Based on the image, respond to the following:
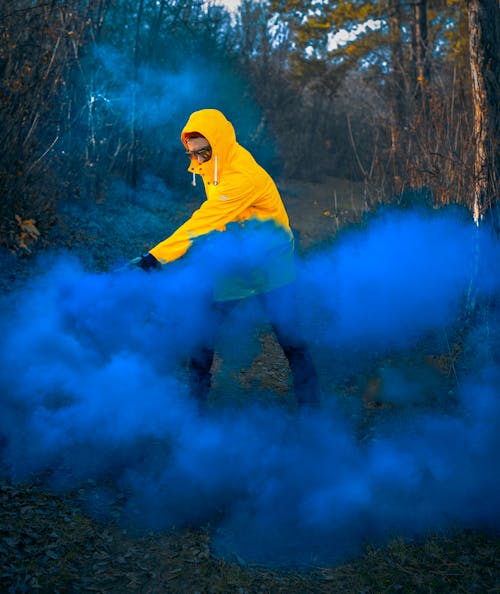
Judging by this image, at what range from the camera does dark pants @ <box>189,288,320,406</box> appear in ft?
12.5

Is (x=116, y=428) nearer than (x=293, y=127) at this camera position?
Yes

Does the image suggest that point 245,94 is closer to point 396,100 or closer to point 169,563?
point 396,100

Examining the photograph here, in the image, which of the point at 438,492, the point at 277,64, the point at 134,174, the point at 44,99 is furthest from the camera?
the point at 277,64

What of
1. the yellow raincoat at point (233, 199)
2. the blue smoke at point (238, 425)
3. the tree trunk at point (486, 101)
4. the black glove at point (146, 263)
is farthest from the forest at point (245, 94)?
the black glove at point (146, 263)

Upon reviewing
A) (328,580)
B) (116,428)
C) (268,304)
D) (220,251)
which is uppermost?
(220,251)

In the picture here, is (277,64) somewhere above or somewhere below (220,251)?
above

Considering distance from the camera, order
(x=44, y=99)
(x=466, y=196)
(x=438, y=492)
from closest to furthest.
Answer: (x=438, y=492), (x=466, y=196), (x=44, y=99)

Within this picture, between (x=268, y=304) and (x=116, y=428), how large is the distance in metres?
1.23

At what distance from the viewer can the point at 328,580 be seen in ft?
9.50

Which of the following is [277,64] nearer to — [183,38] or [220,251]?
[183,38]

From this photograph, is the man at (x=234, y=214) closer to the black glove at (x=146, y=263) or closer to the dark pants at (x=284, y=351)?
the dark pants at (x=284, y=351)

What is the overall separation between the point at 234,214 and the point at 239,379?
2174 millimetres

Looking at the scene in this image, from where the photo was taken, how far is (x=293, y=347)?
3904mm

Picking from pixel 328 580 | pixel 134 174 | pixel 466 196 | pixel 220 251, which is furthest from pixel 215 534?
pixel 134 174
